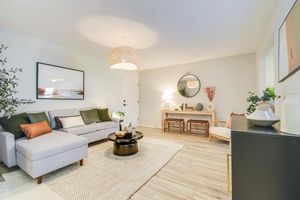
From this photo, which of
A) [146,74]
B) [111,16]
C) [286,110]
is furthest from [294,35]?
[146,74]

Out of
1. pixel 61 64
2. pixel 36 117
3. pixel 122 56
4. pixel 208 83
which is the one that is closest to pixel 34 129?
pixel 36 117

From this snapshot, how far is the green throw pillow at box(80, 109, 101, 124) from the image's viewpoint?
3.58 metres

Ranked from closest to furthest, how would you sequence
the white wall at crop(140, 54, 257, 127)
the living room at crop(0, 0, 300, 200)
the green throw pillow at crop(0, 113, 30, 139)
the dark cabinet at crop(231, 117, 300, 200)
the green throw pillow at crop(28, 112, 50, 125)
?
the dark cabinet at crop(231, 117, 300, 200), the living room at crop(0, 0, 300, 200), the green throw pillow at crop(0, 113, 30, 139), the green throw pillow at crop(28, 112, 50, 125), the white wall at crop(140, 54, 257, 127)

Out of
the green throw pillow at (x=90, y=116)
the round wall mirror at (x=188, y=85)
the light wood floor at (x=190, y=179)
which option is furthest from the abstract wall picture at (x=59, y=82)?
the round wall mirror at (x=188, y=85)

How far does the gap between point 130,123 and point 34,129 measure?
1.64 meters

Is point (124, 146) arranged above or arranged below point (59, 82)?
below

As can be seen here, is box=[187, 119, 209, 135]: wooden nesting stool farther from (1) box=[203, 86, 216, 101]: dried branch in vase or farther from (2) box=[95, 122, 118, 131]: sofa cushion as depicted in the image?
(2) box=[95, 122, 118, 131]: sofa cushion

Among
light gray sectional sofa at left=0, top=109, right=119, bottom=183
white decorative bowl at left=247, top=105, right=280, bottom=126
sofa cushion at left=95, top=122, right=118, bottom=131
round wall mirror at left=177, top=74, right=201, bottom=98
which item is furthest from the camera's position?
round wall mirror at left=177, top=74, right=201, bottom=98

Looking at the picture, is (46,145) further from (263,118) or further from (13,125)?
(263,118)

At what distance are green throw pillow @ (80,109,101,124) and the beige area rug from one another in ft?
3.33

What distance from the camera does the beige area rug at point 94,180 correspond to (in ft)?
5.52

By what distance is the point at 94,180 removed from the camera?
1.98m

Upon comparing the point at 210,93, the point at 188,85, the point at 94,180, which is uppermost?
the point at 188,85

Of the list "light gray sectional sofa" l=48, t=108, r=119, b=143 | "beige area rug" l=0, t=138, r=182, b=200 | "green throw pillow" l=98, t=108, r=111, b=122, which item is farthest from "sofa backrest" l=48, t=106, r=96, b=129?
"beige area rug" l=0, t=138, r=182, b=200
